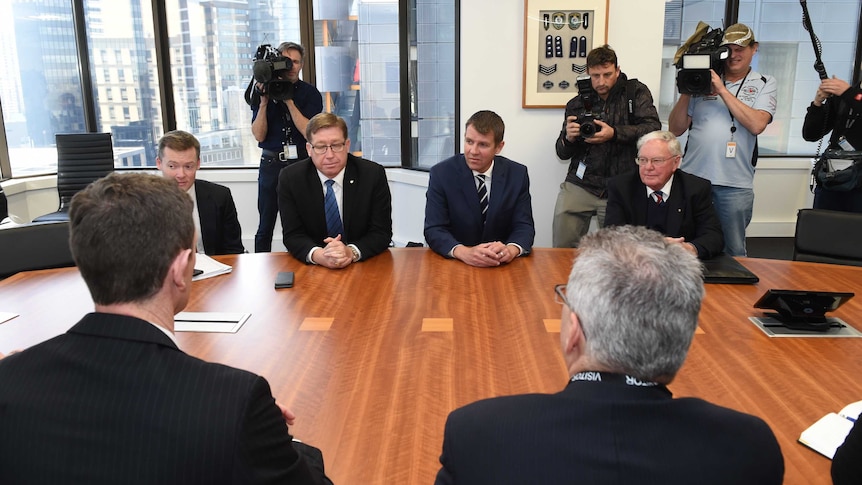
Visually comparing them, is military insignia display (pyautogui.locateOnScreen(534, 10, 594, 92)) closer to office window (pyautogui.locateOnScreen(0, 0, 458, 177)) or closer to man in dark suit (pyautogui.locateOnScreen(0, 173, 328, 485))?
office window (pyautogui.locateOnScreen(0, 0, 458, 177))

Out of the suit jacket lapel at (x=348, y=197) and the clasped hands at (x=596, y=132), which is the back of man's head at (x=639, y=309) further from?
the clasped hands at (x=596, y=132)

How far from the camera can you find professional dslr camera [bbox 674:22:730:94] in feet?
12.3

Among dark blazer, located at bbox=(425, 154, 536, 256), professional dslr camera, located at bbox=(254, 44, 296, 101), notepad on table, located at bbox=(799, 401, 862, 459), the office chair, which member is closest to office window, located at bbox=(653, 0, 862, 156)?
the office chair

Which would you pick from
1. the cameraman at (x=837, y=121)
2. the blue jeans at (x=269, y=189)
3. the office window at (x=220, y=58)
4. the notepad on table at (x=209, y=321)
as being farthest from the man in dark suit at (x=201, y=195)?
the cameraman at (x=837, y=121)

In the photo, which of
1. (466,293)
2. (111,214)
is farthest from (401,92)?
(111,214)

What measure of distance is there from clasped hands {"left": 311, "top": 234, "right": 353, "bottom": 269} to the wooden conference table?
0.04m

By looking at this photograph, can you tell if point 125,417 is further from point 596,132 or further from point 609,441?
point 596,132

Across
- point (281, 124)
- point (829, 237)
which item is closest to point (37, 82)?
point (281, 124)

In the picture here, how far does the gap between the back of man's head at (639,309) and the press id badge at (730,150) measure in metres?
3.15

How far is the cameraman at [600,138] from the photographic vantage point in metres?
3.88

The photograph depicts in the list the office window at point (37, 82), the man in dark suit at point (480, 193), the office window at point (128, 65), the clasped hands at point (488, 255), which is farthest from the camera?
the office window at point (128, 65)

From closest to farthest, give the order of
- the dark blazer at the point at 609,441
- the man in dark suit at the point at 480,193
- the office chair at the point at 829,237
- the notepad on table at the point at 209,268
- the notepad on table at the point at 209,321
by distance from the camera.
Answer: the dark blazer at the point at 609,441
the notepad on table at the point at 209,321
the notepad on table at the point at 209,268
the office chair at the point at 829,237
the man in dark suit at the point at 480,193

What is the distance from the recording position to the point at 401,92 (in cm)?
543

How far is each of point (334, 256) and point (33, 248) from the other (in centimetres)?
128
